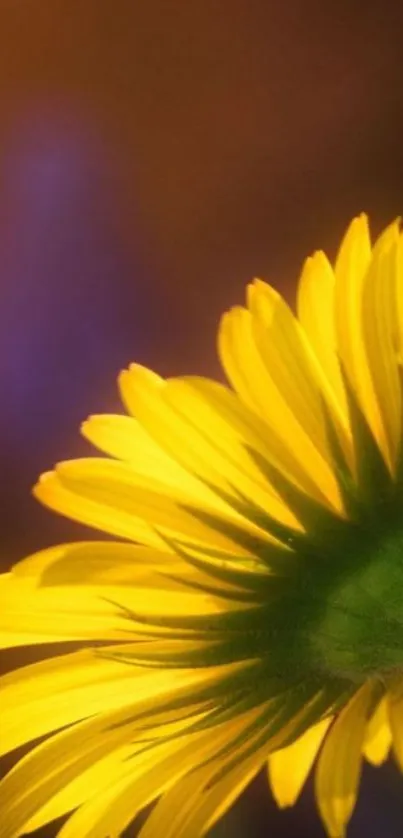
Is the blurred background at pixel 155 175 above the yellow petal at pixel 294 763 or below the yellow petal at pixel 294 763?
above

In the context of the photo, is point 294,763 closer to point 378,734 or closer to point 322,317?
point 378,734

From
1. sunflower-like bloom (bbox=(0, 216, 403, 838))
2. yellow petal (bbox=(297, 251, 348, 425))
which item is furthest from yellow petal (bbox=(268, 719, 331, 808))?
yellow petal (bbox=(297, 251, 348, 425))

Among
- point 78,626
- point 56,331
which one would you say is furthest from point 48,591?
point 56,331

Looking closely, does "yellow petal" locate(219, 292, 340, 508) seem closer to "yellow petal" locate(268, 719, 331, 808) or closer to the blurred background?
"yellow petal" locate(268, 719, 331, 808)

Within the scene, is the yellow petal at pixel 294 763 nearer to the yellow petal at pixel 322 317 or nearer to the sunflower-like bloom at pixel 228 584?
the sunflower-like bloom at pixel 228 584

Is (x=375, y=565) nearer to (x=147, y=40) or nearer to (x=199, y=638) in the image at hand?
(x=199, y=638)

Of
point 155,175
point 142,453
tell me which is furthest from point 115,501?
point 155,175

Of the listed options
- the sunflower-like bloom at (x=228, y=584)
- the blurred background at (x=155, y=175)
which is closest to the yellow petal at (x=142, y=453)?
the sunflower-like bloom at (x=228, y=584)
